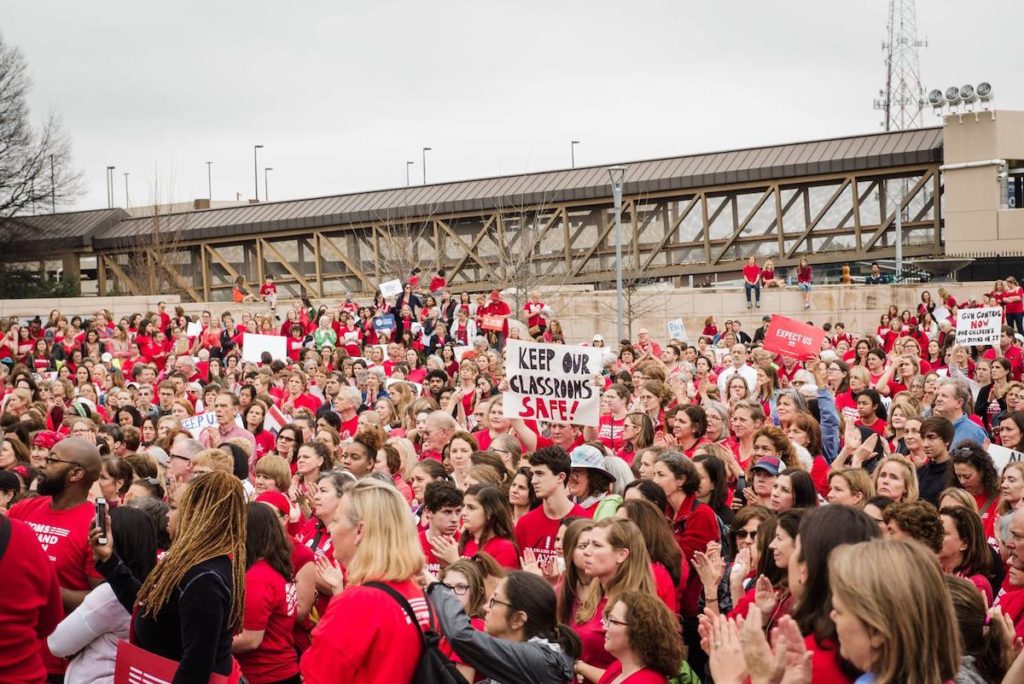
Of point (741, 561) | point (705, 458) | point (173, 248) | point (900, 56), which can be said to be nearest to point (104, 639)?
point (741, 561)

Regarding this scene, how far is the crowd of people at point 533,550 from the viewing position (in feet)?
14.8

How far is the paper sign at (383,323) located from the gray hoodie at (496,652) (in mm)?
21806

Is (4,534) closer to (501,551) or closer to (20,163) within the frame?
(501,551)

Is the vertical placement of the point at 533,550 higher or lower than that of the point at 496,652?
lower

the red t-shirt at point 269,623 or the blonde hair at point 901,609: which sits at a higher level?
the blonde hair at point 901,609

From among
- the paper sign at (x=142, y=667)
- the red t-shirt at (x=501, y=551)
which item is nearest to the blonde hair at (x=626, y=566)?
the red t-shirt at (x=501, y=551)

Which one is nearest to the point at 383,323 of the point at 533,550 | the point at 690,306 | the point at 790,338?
the point at 690,306

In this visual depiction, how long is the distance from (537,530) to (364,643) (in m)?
3.39

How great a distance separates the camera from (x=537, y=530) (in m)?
7.84

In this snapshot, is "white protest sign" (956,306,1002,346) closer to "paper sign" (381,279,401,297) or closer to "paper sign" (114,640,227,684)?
"paper sign" (381,279,401,297)

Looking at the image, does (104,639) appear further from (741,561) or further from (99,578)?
(741,561)

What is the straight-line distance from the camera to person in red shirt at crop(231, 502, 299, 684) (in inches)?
235

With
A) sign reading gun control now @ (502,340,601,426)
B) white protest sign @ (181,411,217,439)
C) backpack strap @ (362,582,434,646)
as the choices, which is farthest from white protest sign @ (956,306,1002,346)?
backpack strap @ (362,582,434,646)

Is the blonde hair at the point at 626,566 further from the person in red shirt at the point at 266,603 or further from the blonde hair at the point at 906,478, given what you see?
the blonde hair at the point at 906,478
